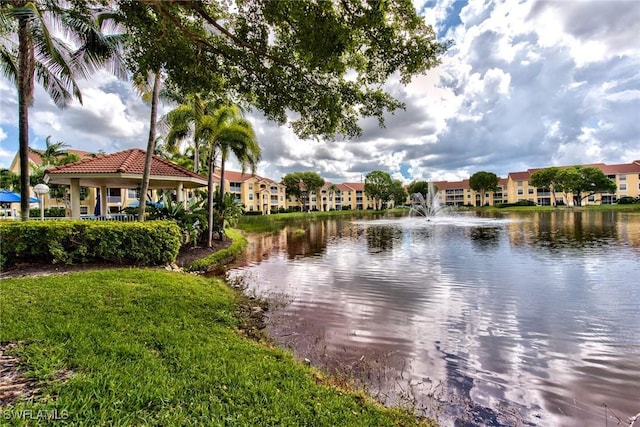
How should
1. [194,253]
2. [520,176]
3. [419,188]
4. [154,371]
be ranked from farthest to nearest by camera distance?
[419,188] → [520,176] → [194,253] → [154,371]

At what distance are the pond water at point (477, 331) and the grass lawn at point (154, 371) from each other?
1.01m

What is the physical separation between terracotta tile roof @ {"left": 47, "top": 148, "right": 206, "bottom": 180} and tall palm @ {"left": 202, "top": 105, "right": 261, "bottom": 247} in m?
1.82

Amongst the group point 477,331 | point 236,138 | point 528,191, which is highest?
point 528,191

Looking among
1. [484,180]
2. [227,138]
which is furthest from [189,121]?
[484,180]

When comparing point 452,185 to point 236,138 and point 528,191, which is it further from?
point 236,138

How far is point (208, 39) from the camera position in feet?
24.0

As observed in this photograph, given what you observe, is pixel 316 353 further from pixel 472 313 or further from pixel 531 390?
pixel 472 313

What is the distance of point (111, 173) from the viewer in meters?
14.2

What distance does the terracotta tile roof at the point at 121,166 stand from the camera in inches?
569

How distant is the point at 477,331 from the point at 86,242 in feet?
37.7

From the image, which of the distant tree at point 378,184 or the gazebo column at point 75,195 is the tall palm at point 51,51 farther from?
the distant tree at point 378,184

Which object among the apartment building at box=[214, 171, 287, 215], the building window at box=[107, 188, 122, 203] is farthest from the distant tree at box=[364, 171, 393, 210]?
the building window at box=[107, 188, 122, 203]

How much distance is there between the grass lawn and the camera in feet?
10.3

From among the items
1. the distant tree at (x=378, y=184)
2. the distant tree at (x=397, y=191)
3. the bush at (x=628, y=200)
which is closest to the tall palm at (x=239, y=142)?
the distant tree at (x=378, y=184)
